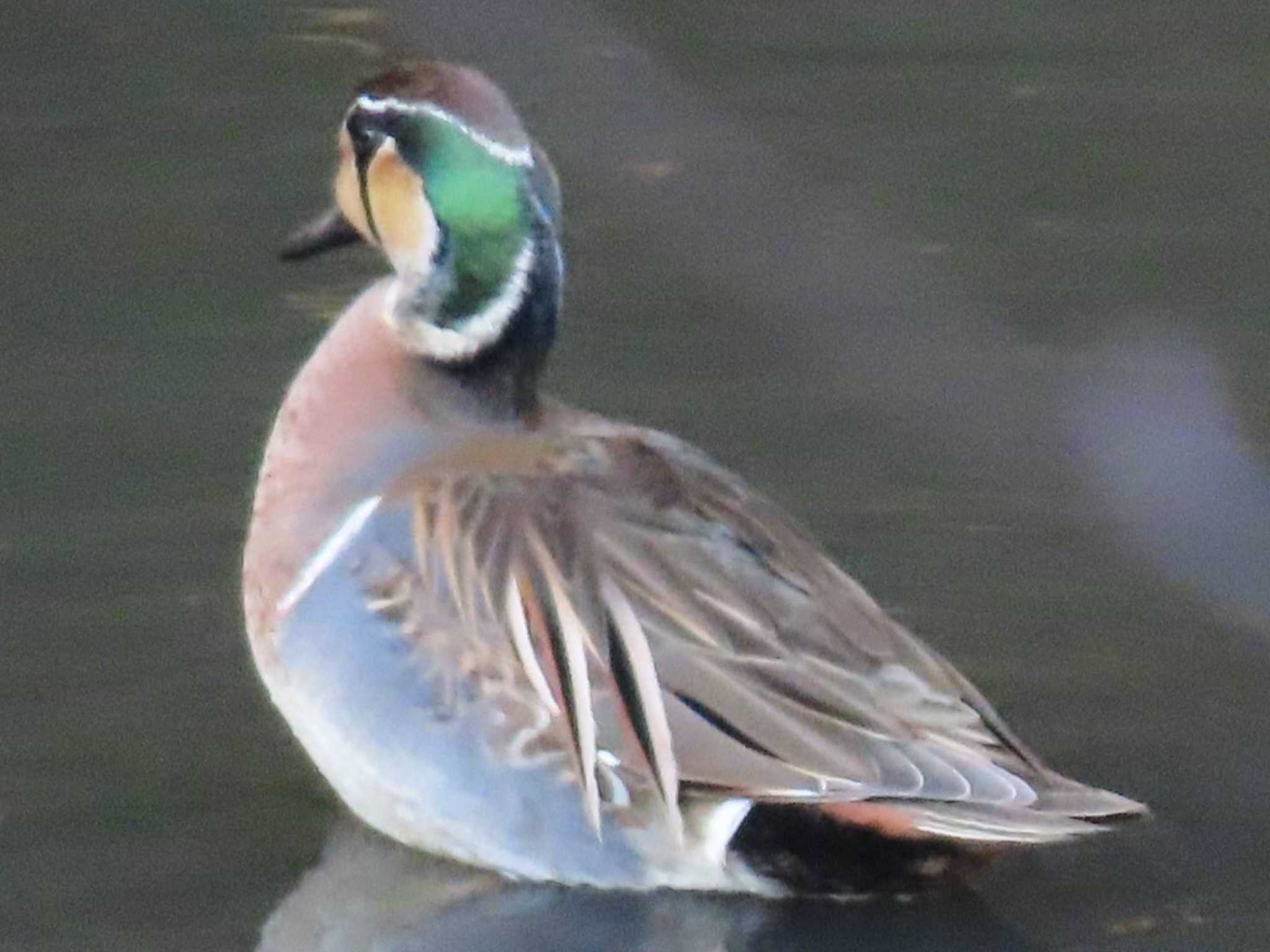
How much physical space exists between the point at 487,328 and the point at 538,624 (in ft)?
1.88

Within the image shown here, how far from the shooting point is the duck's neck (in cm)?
527

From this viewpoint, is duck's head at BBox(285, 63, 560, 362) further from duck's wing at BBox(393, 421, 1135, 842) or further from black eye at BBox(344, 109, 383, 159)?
duck's wing at BBox(393, 421, 1135, 842)

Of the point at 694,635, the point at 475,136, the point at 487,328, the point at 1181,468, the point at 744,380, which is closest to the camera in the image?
the point at 1181,468

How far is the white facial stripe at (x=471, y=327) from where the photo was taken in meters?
5.27

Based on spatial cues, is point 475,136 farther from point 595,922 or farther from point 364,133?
point 595,922

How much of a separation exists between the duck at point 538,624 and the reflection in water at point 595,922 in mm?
45

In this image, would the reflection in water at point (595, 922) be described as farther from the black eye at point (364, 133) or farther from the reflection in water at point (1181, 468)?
the black eye at point (364, 133)

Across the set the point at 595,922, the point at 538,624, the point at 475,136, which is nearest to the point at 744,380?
the point at 475,136

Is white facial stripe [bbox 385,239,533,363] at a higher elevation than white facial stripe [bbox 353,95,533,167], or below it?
below

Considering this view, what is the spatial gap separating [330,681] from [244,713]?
0.66 meters

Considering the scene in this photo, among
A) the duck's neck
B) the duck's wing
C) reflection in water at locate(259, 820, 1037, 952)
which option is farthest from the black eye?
reflection in water at locate(259, 820, 1037, 952)

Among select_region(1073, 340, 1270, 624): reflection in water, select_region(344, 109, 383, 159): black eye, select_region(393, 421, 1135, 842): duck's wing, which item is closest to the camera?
select_region(1073, 340, 1270, 624): reflection in water

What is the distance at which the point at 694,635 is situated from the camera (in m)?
4.93

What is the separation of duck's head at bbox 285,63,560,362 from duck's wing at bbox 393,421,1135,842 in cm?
24
